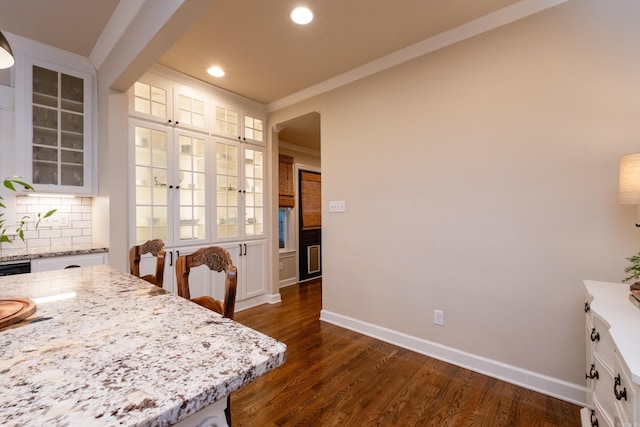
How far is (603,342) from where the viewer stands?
1181 millimetres

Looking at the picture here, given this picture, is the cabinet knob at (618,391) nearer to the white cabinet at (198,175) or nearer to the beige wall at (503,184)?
the beige wall at (503,184)

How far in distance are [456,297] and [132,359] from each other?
222 cm

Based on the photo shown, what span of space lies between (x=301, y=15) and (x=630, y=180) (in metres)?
2.16

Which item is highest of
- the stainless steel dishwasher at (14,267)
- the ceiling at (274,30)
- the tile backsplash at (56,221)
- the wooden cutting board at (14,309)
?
the ceiling at (274,30)

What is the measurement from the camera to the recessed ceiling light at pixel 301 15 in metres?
1.99

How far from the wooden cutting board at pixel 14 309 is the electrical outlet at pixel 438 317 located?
2417 mm

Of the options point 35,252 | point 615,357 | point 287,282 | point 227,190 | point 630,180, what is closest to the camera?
point 615,357

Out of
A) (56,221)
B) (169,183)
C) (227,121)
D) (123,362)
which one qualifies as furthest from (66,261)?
(123,362)

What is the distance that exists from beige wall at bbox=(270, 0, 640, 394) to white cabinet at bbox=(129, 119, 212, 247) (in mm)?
1678

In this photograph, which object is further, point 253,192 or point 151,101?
point 253,192

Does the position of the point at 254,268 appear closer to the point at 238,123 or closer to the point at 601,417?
the point at 238,123

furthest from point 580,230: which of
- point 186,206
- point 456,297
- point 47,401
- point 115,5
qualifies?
point 115,5

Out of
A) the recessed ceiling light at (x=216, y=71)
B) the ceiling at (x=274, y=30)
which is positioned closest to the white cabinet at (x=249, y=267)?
the recessed ceiling light at (x=216, y=71)

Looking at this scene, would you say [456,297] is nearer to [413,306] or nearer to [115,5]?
[413,306]
